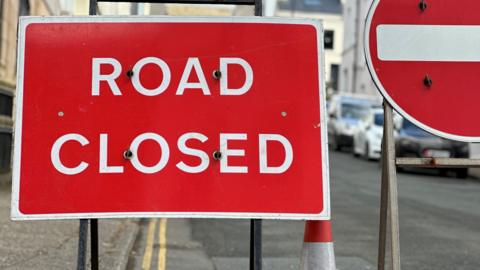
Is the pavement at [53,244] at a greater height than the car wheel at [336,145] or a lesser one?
greater

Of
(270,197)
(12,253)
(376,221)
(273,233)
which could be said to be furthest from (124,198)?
(376,221)

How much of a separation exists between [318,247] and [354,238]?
3952 mm

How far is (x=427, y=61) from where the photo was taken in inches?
135

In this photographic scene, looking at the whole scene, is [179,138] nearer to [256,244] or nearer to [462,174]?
[256,244]

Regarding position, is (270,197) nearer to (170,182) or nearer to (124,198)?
(170,182)

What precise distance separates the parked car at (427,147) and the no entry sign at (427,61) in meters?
14.9

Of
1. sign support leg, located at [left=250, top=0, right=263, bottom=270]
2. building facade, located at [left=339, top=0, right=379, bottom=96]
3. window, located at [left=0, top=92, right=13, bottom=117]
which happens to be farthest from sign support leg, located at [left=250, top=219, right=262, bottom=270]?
building facade, located at [left=339, top=0, right=379, bottom=96]

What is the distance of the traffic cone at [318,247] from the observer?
3982 mm

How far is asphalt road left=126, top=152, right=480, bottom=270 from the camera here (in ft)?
21.1

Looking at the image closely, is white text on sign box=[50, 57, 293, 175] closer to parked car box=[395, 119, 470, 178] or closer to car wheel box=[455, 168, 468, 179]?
parked car box=[395, 119, 470, 178]

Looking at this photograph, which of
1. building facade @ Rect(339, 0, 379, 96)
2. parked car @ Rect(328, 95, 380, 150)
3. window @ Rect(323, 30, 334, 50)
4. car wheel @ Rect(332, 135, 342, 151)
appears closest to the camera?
parked car @ Rect(328, 95, 380, 150)

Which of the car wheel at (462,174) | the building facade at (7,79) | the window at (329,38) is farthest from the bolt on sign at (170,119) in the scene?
the window at (329,38)

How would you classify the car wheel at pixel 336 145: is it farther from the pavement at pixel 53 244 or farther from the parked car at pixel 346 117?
the pavement at pixel 53 244

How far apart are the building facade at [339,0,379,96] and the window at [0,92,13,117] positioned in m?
29.4
